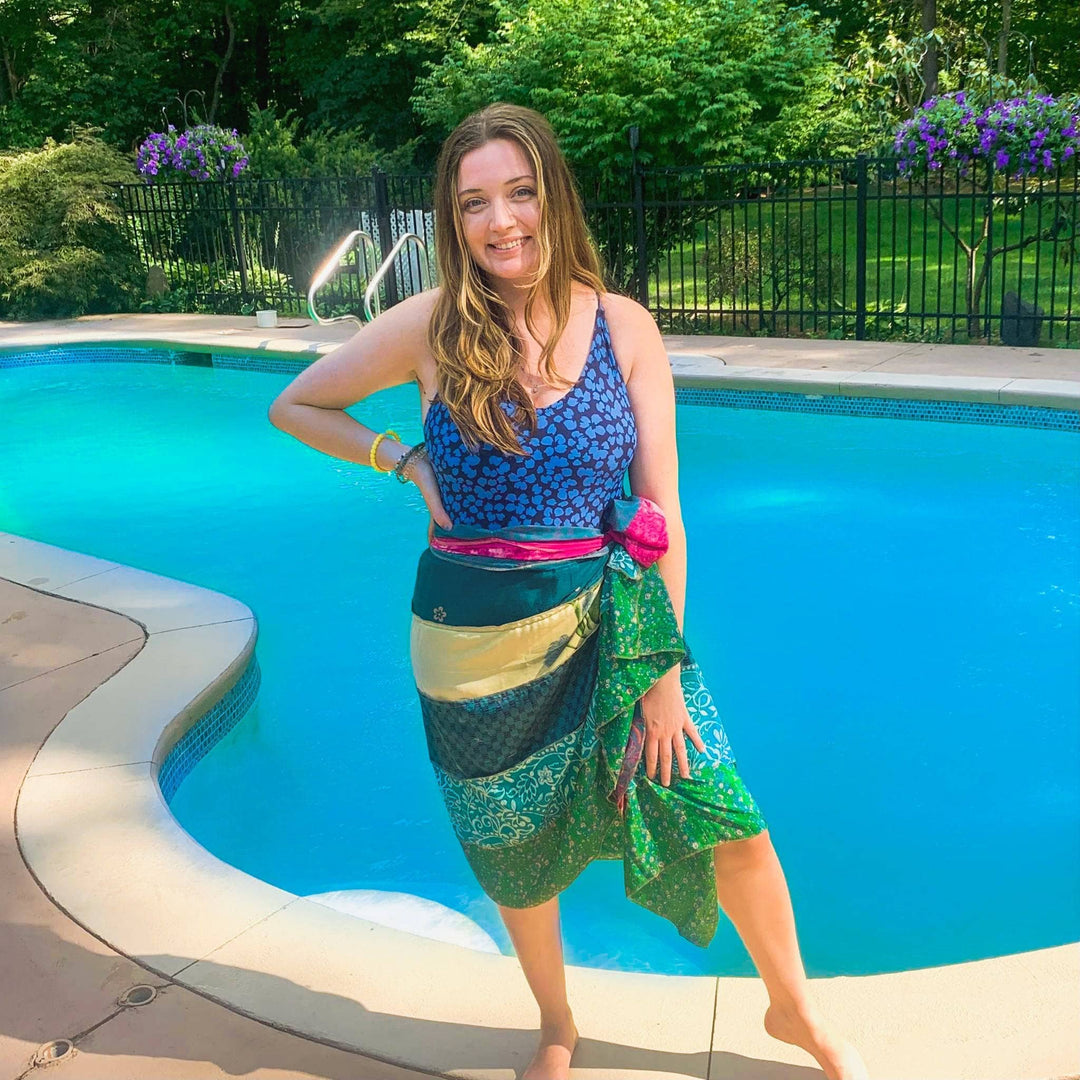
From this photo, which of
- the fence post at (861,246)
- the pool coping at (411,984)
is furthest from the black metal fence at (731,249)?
the pool coping at (411,984)

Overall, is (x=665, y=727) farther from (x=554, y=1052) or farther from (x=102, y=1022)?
(x=102, y=1022)

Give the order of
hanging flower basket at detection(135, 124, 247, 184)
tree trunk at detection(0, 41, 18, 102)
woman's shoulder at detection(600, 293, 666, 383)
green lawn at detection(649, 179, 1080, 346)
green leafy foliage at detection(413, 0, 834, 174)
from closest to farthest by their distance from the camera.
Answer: woman's shoulder at detection(600, 293, 666, 383)
green lawn at detection(649, 179, 1080, 346)
green leafy foliage at detection(413, 0, 834, 174)
hanging flower basket at detection(135, 124, 247, 184)
tree trunk at detection(0, 41, 18, 102)

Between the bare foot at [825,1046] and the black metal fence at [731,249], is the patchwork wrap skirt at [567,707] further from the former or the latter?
the black metal fence at [731,249]

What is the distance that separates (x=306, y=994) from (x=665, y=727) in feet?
3.16

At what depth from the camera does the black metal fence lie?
9352mm

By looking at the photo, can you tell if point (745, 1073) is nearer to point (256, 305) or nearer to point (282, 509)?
point (282, 509)

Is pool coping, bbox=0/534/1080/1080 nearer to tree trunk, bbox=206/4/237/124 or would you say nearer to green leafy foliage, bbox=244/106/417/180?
green leafy foliage, bbox=244/106/417/180

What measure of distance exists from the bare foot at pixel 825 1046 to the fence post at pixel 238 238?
12.4 meters

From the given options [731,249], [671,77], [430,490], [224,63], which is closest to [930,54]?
[731,249]

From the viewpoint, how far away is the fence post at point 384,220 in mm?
11703

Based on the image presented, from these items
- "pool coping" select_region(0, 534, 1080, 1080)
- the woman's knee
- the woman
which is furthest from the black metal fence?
the woman's knee

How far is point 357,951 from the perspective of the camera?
91.4 inches

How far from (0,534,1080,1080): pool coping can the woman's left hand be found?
23.5 inches

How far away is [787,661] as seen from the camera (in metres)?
4.62
